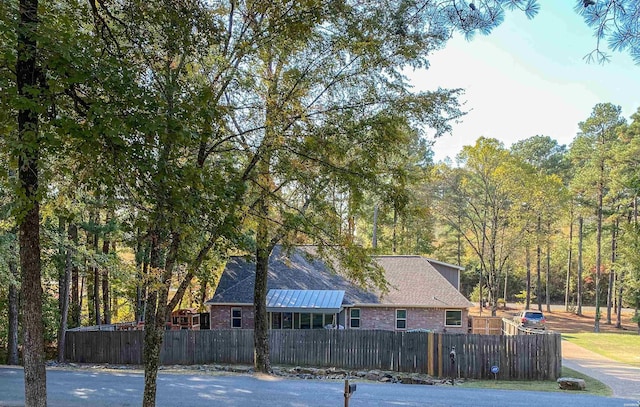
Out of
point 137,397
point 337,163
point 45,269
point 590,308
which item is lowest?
point 590,308

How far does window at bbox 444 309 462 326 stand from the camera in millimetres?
20781

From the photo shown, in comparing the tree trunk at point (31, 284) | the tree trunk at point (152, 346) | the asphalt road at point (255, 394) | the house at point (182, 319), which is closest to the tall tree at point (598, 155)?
the asphalt road at point (255, 394)

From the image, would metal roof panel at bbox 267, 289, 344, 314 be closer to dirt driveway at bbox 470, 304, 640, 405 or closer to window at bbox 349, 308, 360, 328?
window at bbox 349, 308, 360, 328

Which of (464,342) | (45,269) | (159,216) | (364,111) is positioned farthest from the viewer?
(45,269)

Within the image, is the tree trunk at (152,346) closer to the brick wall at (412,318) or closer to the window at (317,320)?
the window at (317,320)

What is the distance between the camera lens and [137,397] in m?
10.9

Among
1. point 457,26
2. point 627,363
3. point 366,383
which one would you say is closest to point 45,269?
point 366,383

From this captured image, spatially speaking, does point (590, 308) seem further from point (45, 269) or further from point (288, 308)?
point (45, 269)

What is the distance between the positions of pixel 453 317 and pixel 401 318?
6.98 ft

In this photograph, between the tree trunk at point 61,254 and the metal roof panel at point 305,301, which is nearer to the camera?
the tree trunk at point 61,254

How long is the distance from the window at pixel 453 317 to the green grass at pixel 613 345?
5.96 metres

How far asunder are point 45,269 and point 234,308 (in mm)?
7531

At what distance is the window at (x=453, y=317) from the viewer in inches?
818

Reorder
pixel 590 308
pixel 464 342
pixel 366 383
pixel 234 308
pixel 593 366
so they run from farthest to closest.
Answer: pixel 590 308
pixel 234 308
pixel 593 366
pixel 464 342
pixel 366 383
